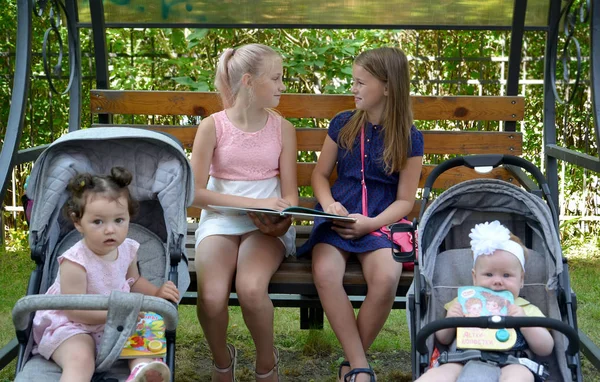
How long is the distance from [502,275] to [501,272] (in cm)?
2

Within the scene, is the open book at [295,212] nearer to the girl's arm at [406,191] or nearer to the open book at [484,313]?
the girl's arm at [406,191]

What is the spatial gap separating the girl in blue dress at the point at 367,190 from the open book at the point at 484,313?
440 mm

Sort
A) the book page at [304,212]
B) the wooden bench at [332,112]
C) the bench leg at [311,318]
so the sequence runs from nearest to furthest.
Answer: the book page at [304,212], the wooden bench at [332,112], the bench leg at [311,318]

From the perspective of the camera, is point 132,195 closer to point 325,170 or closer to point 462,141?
point 325,170

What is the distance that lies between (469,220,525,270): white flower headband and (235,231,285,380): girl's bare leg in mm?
853

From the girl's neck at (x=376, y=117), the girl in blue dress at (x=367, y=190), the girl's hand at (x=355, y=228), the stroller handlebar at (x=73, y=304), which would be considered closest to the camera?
the stroller handlebar at (x=73, y=304)

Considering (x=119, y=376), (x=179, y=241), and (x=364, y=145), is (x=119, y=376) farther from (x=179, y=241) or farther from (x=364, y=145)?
(x=364, y=145)

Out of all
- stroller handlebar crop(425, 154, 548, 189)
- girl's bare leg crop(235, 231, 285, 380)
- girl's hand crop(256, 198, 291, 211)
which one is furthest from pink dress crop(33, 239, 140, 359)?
stroller handlebar crop(425, 154, 548, 189)

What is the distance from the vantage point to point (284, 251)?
3939 mm

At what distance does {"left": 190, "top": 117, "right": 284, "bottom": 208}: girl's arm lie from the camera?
392 centimetres

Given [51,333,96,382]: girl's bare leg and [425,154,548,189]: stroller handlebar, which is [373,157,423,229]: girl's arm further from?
[51,333,96,382]: girl's bare leg

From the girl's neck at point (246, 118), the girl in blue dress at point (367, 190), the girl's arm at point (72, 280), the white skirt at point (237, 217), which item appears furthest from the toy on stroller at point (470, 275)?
the girl's arm at point (72, 280)

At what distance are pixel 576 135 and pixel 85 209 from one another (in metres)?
5.44

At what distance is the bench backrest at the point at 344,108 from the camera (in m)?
4.59
